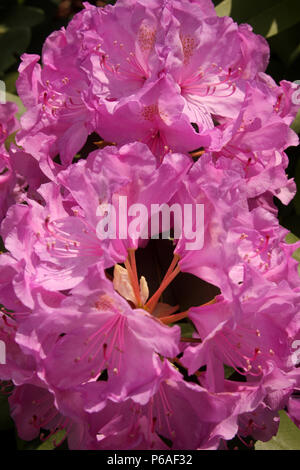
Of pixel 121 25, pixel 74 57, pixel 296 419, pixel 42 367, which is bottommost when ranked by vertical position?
pixel 296 419

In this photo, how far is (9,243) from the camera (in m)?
1.01

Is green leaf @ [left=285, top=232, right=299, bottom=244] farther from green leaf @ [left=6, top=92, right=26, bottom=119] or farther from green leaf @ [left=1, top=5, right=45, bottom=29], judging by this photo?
green leaf @ [left=1, top=5, right=45, bottom=29]

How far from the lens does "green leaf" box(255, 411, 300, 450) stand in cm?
123

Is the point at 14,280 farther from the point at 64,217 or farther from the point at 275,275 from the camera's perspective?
the point at 275,275

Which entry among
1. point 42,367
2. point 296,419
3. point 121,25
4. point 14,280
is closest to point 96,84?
point 121,25

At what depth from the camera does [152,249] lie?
118 centimetres

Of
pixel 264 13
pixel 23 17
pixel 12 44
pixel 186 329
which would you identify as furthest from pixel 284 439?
pixel 23 17

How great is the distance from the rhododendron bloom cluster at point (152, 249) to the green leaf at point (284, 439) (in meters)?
0.13

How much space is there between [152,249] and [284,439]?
0.50 meters

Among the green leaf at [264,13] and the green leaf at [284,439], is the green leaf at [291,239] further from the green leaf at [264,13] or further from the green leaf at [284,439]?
the green leaf at [264,13]

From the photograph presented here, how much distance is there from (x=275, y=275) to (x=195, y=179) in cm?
22

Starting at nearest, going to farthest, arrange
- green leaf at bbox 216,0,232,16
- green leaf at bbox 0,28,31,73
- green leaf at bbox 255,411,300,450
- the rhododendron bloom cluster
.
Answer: the rhododendron bloom cluster
green leaf at bbox 255,411,300,450
green leaf at bbox 216,0,232,16
green leaf at bbox 0,28,31,73

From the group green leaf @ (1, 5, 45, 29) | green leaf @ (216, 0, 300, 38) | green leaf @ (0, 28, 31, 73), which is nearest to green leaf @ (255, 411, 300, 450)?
green leaf @ (216, 0, 300, 38)

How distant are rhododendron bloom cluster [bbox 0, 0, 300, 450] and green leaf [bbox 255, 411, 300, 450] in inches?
5.3
